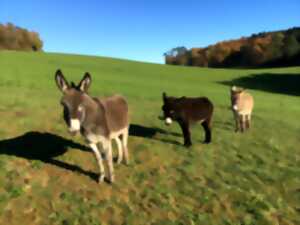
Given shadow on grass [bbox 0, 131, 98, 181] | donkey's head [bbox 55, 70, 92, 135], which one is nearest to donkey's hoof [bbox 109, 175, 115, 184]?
shadow on grass [bbox 0, 131, 98, 181]

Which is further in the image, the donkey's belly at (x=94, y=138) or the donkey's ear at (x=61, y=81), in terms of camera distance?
the donkey's belly at (x=94, y=138)

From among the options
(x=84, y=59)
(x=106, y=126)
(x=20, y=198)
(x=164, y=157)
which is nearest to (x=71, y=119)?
(x=106, y=126)

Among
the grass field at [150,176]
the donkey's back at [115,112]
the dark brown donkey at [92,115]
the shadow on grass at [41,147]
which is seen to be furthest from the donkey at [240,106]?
the shadow on grass at [41,147]

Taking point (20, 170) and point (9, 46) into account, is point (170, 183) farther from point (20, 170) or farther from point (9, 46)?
point (9, 46)

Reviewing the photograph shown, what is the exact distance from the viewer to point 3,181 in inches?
446

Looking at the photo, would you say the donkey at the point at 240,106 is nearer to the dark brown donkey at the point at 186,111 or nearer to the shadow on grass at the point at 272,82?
the dark brown donkey at the point at 186,111

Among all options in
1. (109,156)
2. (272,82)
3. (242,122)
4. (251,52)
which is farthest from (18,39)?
(109,156)

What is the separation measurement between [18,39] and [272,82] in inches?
3368

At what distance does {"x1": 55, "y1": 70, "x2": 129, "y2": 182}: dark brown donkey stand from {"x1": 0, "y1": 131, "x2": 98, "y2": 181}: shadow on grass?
146cm

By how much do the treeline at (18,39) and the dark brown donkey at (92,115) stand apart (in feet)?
368

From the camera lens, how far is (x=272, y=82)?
57.7m

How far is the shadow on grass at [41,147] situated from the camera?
499 inches

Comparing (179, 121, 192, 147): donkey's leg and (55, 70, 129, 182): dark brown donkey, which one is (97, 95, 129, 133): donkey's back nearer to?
(55, 70, 129, 182): dark brown donkey

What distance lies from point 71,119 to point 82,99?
2.34 feet
